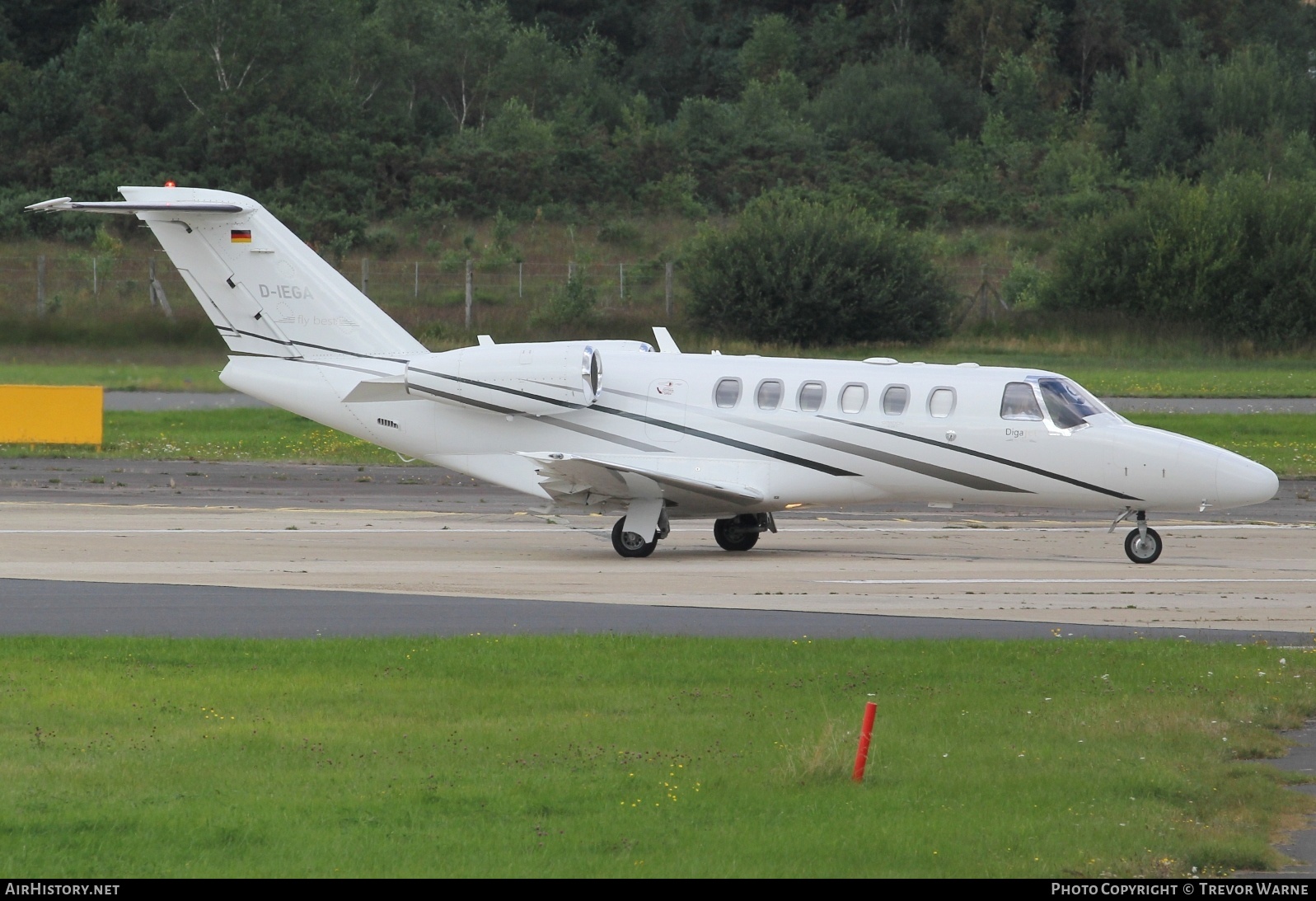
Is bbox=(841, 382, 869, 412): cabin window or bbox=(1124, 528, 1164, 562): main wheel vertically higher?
bbox=(841, 382, 869, 412): cabin window

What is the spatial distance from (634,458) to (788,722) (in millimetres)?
10493

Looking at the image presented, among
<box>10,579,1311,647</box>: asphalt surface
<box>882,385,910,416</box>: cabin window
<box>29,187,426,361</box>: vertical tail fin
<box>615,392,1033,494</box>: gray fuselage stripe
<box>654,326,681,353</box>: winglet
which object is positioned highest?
<box>29,187,426,361</box>: vertical tail fin

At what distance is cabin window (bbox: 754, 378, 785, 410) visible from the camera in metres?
21.2

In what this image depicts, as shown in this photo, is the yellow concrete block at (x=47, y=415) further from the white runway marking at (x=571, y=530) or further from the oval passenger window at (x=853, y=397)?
the oval passenger window at (x=853, y=397)

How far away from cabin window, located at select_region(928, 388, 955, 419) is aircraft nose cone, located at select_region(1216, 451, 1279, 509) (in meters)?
3.26

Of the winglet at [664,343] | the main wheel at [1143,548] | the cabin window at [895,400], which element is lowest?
the main wheel at [1143,548]

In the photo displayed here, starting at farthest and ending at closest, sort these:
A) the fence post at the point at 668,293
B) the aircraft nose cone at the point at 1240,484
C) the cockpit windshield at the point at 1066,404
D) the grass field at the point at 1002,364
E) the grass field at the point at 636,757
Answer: the fence post at the point at 668,293 → the grass field at the point at 1002,364 → the cockpit windshield at the point at 1066,404 → the aircraft nose cone at the point at 1240,484 → the grass field at the point at 636,757

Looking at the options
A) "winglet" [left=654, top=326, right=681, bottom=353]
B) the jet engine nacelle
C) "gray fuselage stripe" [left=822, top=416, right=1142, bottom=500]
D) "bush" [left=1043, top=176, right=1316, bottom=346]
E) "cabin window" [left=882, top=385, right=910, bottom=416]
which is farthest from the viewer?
"bush" [left=1043, top=176, right=1316, bottom=346]

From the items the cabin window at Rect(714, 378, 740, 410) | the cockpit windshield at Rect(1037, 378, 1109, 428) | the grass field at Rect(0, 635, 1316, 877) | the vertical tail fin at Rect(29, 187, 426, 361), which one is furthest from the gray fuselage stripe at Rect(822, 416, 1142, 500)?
the vertical tail fin at Rect(29, 187, 426, 361)

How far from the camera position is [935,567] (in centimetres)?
2033

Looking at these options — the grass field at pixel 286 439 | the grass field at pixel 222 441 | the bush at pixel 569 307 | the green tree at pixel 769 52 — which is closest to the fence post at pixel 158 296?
the bush at pixel 569 307

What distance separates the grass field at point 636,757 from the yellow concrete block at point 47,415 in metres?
19.4

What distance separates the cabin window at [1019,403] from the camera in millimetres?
20703

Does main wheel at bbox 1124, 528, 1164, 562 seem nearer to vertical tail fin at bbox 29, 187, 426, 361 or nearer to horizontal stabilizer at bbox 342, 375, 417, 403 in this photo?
horizontal stabilizer at bbox 342, 375, 417, 403
